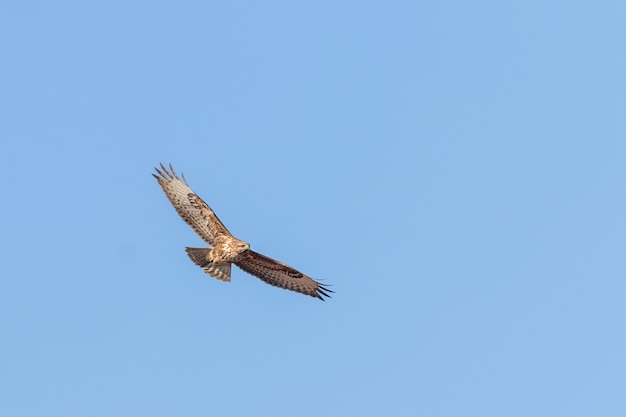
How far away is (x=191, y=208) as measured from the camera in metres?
26.8

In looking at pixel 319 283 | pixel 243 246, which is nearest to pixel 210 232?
pixel 243 246

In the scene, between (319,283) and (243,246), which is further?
(319,283)

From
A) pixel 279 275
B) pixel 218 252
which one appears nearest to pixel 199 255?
pixel 218 252

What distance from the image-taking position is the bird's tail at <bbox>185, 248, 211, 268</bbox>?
26.1m

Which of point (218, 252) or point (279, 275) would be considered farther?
point (279, 275)

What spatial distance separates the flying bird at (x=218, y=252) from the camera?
26.0 metres

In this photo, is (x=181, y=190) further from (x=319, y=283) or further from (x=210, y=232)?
(x=319, y=283)

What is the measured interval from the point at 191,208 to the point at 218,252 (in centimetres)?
165

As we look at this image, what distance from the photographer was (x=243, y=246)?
2572cm

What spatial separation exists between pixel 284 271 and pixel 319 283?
1.27m

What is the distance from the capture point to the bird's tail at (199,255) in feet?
85.7

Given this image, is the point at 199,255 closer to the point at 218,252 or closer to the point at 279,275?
the point at 218,252

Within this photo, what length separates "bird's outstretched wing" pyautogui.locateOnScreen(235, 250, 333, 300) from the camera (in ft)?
87.7

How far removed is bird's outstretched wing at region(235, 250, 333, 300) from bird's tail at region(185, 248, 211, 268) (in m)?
0.89
